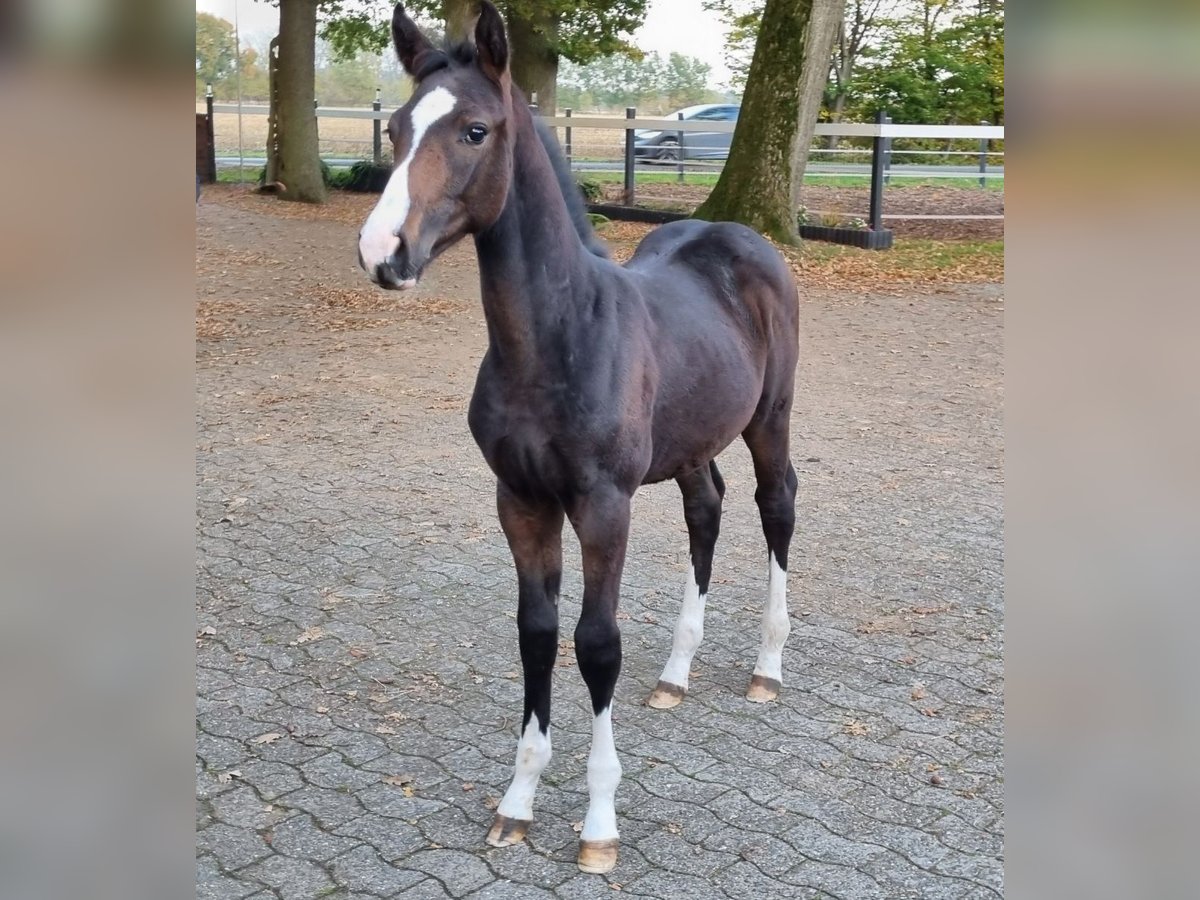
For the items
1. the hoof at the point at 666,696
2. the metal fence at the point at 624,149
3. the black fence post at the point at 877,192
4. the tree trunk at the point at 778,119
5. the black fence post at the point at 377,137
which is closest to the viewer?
→ the hoof at the point at 666,696

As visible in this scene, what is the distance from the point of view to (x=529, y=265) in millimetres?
3209

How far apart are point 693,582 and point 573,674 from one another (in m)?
0.65

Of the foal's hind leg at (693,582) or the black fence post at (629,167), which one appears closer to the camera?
the foal's hind leg at (693,582)

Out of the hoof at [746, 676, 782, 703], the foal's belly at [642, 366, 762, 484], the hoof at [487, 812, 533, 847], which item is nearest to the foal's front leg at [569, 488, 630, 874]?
the hoof at [487, 812, 533, 847]

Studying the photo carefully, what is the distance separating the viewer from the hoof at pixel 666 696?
4324 millimetres

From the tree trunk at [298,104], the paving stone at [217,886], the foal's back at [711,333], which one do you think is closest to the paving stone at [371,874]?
the paving stone at [217,886]

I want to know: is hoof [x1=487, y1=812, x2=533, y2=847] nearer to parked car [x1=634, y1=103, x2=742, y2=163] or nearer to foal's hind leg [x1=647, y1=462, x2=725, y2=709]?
foal's hind leg [x1=647, y1=462, x2=725, y2=709]

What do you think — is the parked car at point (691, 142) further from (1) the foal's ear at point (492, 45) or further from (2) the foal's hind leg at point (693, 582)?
(1) the foal's ear at point (492, 45)

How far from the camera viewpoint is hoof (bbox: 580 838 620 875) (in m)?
3.29

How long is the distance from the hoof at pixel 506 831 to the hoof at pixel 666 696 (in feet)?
3.20

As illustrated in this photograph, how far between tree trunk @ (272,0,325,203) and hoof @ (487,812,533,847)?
18728 mm
